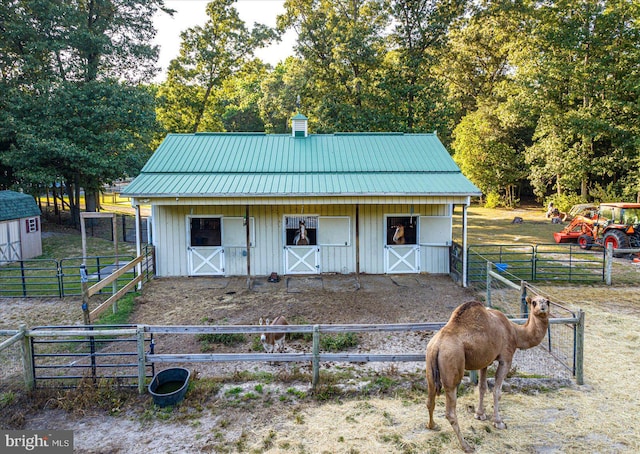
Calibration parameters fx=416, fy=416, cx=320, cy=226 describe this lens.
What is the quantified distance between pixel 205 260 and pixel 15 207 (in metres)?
8.75

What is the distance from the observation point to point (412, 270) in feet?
44.4

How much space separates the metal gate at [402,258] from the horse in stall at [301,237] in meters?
2.61

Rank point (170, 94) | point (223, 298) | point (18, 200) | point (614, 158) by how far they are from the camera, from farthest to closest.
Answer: point (170, 94) → point (614, 158) → point (18, 200) → point (223, 298)

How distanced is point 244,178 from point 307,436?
964 cm

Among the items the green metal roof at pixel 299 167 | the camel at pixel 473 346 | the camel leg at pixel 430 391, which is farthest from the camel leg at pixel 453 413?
the green metal roof at pixel 299 167

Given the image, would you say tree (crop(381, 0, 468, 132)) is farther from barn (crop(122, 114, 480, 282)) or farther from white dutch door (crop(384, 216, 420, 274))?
white dutch door (crop(384, 216, 420, 274))

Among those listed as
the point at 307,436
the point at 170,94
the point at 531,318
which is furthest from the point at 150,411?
the point at 170,94

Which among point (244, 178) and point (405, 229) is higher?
point (244, 178)

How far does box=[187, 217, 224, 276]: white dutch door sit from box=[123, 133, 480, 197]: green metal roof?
1.39 metres

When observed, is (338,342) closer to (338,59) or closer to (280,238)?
(280,238)

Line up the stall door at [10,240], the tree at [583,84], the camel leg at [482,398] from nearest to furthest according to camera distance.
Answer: the camel leg at [482,398]
the stall door at [10,240]
the tree at [583,84]

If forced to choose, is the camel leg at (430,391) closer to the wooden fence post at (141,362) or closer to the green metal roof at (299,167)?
the wooden fence post at (141,362)

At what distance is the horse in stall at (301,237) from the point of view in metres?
13.4

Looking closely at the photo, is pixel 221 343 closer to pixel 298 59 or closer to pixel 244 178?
pixel 244 178
